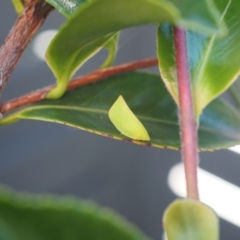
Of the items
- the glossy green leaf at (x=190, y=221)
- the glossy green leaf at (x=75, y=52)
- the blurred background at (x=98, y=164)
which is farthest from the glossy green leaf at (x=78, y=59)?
the blurred background at (x=98, y=164)

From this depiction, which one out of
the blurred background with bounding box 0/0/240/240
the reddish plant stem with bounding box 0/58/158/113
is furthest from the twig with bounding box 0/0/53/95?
the blurred background with bounding box 0/0/240/240

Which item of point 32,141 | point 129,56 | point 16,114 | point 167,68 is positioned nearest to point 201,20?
point 167,68

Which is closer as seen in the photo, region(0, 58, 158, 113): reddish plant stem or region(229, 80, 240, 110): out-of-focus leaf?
region(0, 58, 158, 113): reddish plant stem

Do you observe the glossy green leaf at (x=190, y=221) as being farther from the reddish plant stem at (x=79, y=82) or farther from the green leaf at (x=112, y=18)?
the reddish plant stem at (x=79, y=82)

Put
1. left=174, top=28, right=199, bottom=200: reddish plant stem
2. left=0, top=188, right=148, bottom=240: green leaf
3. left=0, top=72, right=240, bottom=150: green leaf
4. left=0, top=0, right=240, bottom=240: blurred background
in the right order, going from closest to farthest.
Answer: left=0, top=188, right=148, bottom=240: green leaf, left=174, top=28, right=199, bottom=200: reddish plant stem, left=0, top=72, right=240, bottom=150: green leaf, left=0, top=0, right=240, bottom=240: blurred background

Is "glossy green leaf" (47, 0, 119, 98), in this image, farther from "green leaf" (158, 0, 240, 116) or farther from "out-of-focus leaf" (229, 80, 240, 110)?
"out-of-focus leaf" (229, 80, 240, 110)

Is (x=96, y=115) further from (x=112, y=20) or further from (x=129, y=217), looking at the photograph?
(x=129, y=217)
